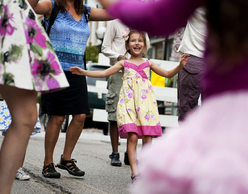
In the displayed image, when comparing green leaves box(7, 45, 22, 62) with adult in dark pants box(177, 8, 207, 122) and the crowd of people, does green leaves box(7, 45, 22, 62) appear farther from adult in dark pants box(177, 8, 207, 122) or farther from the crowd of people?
adult in dark pants box(177, 8, 207, 122)

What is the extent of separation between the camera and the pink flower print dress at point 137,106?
430cm

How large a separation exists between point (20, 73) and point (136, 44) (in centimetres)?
244

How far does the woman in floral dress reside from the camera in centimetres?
231

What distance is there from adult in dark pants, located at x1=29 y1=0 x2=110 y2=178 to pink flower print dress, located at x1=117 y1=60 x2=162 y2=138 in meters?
0.43

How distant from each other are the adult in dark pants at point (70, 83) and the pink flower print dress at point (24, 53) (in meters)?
1.47

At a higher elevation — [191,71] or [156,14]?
[156,14]

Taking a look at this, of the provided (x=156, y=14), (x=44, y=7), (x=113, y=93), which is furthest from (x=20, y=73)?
(x=113, y=93)

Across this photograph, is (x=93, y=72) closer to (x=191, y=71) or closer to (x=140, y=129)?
(x=140, y=129)

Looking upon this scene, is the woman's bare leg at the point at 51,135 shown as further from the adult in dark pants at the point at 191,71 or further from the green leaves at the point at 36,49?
the green leaves at the point at 36,49

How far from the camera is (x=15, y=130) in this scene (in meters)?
2.37

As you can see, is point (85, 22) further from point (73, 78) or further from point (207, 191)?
point (207, 191)

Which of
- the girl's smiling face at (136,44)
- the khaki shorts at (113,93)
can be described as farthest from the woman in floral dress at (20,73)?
the khaki shorts at (113,93)

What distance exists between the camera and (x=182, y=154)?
1.24 meters

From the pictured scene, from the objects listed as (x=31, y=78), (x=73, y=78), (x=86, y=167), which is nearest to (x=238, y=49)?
(x=31, y=78)
